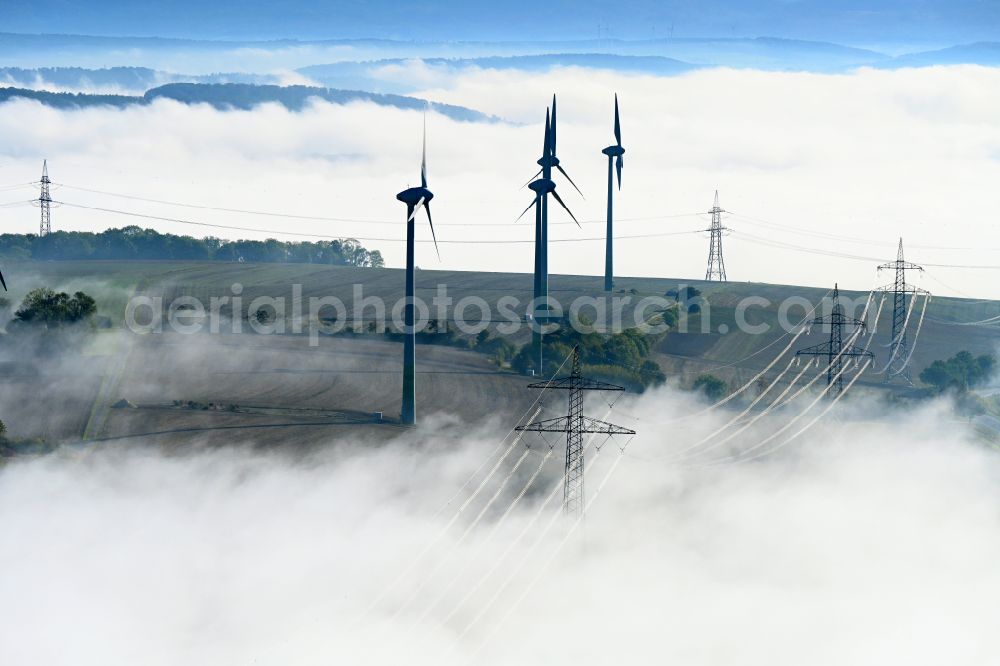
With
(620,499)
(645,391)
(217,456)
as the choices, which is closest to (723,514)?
(620,499)

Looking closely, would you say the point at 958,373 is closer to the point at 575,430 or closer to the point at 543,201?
the point at 543,201

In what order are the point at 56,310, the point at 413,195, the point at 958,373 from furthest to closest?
the point at 958,373
the point at 56,310
the point at 413,195

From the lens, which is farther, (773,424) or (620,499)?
(773,424)

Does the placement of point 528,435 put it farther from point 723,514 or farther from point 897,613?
point 897,613

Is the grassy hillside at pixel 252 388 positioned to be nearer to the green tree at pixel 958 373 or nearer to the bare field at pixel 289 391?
the bare field at pixel 289 391

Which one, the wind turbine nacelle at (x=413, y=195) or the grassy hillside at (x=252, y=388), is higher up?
the wind turbine nacelle at (x=413, y=195)

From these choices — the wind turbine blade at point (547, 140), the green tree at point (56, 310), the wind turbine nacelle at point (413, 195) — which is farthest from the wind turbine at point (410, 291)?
the green tree at point (56, 310)

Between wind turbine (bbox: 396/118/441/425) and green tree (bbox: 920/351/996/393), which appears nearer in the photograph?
wind turbine (bbox: 396/118/441/425)

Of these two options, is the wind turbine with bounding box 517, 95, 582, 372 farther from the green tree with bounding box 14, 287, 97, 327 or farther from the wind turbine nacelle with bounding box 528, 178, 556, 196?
the green tree with bounding box 14, 287, 97, 327

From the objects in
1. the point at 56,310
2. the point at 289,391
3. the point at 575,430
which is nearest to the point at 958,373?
the point at 289,391

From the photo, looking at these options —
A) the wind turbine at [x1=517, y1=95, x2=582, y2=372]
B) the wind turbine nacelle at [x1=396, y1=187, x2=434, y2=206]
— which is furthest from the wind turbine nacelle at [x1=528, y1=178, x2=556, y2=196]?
the wind turbine nacelle at [x1=396, y1=187, x2=434, y2=206]

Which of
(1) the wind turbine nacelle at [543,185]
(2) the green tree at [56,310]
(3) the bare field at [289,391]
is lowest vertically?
(3) the bare field at [289,391]
